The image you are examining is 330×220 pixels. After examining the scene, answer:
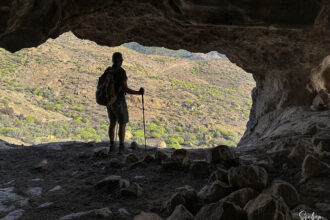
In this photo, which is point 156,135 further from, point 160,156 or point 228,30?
point 160,156

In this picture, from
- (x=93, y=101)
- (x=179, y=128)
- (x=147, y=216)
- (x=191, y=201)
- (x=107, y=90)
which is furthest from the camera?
(x=93, y=101)

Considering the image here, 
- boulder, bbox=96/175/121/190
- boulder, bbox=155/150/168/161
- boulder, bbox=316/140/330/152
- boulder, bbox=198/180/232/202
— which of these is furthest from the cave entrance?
boulder, bbox=316/140/330/152

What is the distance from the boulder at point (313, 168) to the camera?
2.25 meters

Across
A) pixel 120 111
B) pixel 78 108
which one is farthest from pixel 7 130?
pixel 120 111

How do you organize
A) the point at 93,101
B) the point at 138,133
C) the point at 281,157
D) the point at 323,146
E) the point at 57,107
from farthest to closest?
the point at 93,101 < the point at 57,107 < the point at 138,133 < the point at 281,157 < the point at 323,146

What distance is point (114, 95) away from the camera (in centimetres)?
455

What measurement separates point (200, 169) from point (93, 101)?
74.4 feet

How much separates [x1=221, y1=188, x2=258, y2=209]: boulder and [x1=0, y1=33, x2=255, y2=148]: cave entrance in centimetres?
1380

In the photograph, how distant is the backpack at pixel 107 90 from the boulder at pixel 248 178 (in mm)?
2873

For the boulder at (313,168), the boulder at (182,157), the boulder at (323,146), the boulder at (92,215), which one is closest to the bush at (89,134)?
the boulder at (182,157)

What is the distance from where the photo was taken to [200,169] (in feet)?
9.75

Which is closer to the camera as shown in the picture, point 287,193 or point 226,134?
point 287,193

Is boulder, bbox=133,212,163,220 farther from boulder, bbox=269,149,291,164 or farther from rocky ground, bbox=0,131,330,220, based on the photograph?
boulder, bbox=269,149,291,164

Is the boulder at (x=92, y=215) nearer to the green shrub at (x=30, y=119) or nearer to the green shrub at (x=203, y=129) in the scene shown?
the green shrub at (x=30, y=119)
